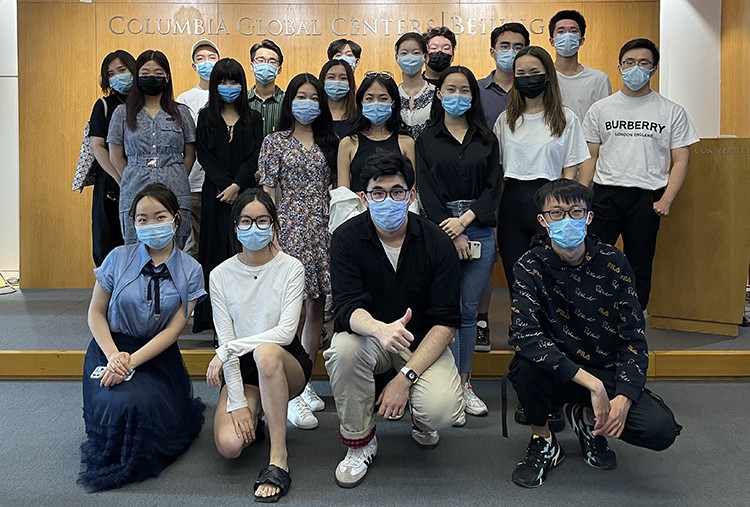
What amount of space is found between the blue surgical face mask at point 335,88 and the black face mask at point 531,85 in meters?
0.84

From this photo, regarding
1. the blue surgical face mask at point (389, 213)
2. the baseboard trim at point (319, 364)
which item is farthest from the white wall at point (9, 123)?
the blue surgical face mask at point (389, 213)

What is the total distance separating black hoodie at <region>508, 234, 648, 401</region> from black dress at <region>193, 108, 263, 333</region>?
1.65m

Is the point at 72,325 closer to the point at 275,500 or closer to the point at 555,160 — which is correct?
the point at 275,500

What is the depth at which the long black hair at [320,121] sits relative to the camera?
3.51 metres

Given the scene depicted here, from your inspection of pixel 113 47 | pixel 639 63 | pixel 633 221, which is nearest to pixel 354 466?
pixel 633 221

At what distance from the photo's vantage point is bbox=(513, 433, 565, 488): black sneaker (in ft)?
8.82

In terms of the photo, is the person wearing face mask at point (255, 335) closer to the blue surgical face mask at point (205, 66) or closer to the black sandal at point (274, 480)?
the black sandal at point (274, 480)

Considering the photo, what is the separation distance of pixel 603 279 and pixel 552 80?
1133 mm

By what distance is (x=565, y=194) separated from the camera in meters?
2.74

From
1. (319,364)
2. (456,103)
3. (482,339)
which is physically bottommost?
(319,364)

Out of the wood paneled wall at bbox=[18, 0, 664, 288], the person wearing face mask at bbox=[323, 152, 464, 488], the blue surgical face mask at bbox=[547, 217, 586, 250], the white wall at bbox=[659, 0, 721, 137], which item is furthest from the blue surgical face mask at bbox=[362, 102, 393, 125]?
the white wall at bbox=[659, 0, 721, 137]

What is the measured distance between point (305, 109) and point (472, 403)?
1543 mm

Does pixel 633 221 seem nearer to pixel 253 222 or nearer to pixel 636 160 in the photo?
pixel 636 160

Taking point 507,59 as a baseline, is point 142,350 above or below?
below
